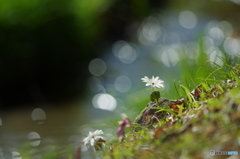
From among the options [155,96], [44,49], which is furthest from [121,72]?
[155,96]

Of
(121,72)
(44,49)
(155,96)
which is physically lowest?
(155,96)

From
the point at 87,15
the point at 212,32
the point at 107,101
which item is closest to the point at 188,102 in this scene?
the point at 107,101

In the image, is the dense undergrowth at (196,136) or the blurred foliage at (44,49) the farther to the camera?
the blurred foliage at (44,49)

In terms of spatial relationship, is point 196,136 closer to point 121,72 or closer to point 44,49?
point 44,49

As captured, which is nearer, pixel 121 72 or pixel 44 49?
pixel 44 49

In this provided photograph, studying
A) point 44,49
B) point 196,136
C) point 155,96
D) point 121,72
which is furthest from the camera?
point 121,72

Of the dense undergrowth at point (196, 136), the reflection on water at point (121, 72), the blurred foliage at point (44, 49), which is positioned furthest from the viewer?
the blurred foliage at point (44, 49)

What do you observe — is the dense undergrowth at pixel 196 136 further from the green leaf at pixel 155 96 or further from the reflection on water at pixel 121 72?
the reflection on water at pixel 121 72

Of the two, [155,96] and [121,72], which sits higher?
[121,72]

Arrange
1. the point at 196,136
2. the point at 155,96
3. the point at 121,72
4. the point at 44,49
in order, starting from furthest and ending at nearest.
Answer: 1. the point at 121,72
2. the point at 44,49
3. the point at 155,96
4. the point at 196,136

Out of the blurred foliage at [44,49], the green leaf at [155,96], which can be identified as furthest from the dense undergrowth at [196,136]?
the blurred foliage at [44,49]

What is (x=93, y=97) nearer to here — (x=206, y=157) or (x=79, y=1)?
(x=79, y=1)
